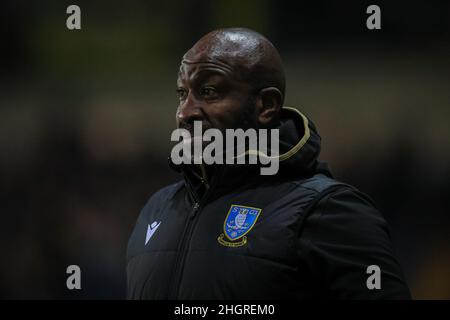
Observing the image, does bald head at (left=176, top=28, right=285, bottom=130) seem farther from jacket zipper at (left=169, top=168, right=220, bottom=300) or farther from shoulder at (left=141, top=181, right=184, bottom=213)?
shoulder at (left=141, top=181, right=184, bottom=213)

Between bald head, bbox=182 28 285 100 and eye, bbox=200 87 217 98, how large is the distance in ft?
0.25

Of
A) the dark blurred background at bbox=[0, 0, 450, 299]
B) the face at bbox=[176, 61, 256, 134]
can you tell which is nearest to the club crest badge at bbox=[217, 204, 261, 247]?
the face at bbox=[176, 61, 256, 134]

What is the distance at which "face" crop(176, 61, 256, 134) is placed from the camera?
2.21 meters

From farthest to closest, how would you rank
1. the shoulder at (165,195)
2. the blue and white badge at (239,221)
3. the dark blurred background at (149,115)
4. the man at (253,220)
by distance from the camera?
the dark blurred background at (149,115), the shoulder at (165,195), the blue and white badge at (239,221), the man at (253,220)

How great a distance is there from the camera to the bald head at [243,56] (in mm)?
2230

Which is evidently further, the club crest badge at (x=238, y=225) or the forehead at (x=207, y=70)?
the forehead at (x=207, y=70)

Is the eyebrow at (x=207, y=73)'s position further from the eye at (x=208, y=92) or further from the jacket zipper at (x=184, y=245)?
the jacket zipper at (x=184, y=245)

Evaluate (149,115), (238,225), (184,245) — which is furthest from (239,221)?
(149,115)

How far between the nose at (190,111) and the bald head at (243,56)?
0.40 feet

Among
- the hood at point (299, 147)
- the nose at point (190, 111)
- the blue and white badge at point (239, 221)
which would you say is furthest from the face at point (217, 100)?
the blue and white badge at point (239, 221)

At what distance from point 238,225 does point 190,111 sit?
0.39 m

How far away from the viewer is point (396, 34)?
4.82 meters
